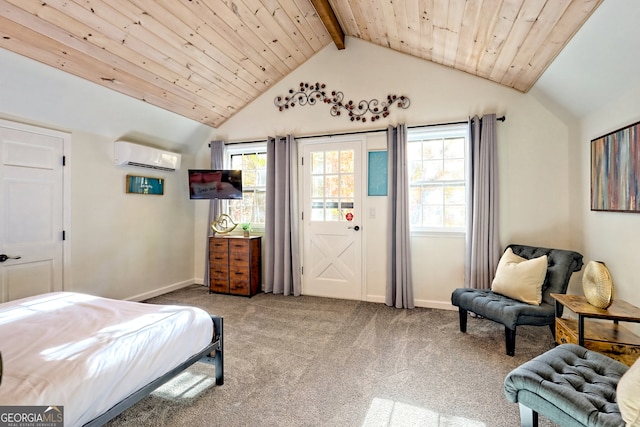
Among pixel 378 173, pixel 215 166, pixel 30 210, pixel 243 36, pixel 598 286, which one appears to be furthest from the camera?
pixel 215 166

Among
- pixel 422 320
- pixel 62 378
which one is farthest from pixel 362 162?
pixel 62 378

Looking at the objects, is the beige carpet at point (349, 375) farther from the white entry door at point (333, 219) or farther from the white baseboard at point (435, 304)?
the white entry door at point (333, 219)

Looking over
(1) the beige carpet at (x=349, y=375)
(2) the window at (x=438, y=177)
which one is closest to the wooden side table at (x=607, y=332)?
(1) the beige carpet at (x=349, y=375)

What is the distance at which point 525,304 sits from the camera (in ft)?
8.91

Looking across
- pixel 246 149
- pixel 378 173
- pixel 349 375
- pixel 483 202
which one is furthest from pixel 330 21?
pixel 349 375

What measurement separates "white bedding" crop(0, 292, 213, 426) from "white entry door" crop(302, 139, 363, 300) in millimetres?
2410

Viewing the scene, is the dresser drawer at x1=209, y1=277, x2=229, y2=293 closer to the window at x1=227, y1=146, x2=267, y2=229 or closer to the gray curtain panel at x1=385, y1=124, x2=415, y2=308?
the window at x1=227, y1=146, x2=267, y2=229

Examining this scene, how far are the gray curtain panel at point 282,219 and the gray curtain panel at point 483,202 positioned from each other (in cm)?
223

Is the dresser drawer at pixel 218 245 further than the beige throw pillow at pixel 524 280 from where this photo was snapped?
Yes

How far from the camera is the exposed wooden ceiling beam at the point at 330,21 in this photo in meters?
3.40

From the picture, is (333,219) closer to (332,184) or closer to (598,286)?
(332,184)

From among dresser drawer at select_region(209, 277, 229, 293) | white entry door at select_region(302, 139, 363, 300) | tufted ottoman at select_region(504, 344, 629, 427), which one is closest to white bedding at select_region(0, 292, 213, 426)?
tufted ottoman at select_region(504, 344, 629, 427)

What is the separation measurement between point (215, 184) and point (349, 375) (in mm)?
3222

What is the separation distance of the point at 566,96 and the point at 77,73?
4662 millimetres
